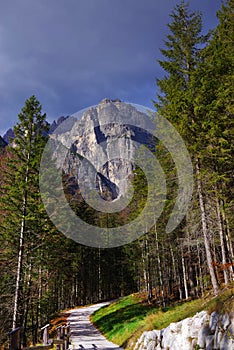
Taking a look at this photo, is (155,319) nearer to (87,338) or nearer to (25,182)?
(87,338)

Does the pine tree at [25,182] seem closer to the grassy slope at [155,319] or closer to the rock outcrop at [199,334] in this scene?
the grassy slope at [155,319]

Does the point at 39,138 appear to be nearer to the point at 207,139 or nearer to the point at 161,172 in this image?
the point at 161,172

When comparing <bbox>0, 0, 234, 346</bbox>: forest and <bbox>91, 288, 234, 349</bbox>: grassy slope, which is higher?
<bbox>0, 0, 234, 346</bbox>: forest

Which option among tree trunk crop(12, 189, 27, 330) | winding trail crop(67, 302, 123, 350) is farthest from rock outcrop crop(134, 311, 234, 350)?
tree trunk crop(12, 189, 27, 330)

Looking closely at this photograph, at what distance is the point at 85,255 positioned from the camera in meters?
37.2

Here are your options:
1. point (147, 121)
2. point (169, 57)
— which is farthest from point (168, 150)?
point (169, 57)

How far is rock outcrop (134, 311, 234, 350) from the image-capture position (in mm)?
6125

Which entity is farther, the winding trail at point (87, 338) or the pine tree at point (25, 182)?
the pine tree at point (25, 182)

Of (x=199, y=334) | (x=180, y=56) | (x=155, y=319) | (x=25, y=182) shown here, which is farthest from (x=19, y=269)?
(x=180, y=56)

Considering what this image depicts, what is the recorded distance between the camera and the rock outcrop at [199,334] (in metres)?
6.13

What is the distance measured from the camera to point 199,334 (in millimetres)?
6848

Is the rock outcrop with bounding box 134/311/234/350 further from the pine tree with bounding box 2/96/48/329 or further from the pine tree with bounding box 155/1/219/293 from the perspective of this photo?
the pine tree with bounding box 2/96/48/329

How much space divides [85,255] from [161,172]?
77.9ft

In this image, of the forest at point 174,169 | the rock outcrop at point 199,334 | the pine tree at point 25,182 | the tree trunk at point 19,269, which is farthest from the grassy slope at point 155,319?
the pine tree at point 25,182
